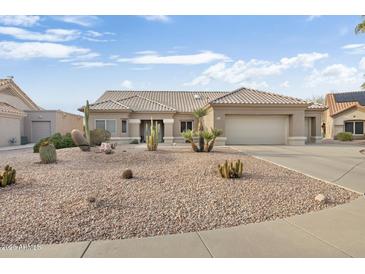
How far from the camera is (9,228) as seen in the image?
5.06 meters

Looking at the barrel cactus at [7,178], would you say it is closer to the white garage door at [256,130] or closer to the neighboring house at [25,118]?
the white garage door at [256,130]

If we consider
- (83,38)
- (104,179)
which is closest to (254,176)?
(104,179)

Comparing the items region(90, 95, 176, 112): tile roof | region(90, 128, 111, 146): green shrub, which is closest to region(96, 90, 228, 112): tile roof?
region(90, 95, 176, 112): tile roof

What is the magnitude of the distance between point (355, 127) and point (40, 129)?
1440 inches

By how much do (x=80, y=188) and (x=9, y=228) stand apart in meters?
2.59

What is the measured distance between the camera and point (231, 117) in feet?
80.6

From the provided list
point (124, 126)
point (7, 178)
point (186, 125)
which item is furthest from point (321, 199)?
point (186, 125)

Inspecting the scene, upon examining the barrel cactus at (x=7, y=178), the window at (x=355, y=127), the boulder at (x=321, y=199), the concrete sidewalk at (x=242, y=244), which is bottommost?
the concrete sidewalk at (x=242, y=244)

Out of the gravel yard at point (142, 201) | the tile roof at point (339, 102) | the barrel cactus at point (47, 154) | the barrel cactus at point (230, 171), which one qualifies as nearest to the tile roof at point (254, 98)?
the tile roof at point (339, 102)

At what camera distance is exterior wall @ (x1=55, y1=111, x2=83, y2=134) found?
32553 mm

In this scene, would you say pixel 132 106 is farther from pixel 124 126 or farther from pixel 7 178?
pixel 7 178

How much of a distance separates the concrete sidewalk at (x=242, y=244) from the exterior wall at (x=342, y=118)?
113 ft

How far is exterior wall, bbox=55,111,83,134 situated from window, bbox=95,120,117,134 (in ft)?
24.3

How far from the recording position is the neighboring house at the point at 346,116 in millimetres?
34500
